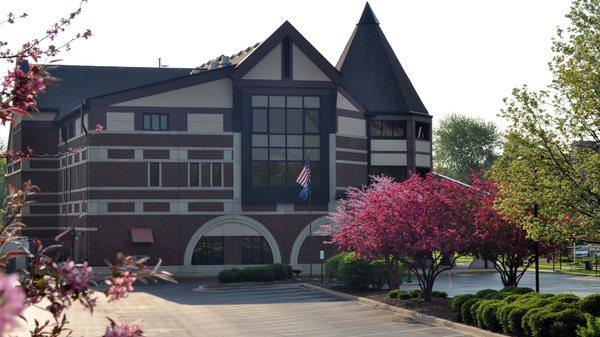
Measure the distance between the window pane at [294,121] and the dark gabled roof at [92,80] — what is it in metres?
22.7

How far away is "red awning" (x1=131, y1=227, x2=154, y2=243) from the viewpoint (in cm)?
5825

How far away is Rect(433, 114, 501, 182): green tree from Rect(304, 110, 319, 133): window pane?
78.1 m

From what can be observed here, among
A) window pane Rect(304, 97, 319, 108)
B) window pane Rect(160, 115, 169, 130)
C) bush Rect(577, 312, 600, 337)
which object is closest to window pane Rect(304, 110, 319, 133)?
window pane Rect(304, 97, 319, 108)

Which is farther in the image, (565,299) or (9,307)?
(565,299)

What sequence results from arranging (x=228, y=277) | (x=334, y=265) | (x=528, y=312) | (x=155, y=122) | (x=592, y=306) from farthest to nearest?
(x=155, y=122), (x=228, y=277), (x=334, y=265), (x=528, y=312), (x=592, y=306)

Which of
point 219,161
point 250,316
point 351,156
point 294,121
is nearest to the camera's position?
point 250,316

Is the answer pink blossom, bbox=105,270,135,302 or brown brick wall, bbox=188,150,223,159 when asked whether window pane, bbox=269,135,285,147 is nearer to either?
brown brick wall, bbox=188,150,223,159

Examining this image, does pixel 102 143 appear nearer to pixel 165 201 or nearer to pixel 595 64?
pixel 165 201

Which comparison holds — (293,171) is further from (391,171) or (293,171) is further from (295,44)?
(391,171)

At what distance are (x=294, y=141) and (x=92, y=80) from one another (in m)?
25.6

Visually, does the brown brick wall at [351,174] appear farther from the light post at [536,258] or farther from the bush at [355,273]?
the light post at [536,258]

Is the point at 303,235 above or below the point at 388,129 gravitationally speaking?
below

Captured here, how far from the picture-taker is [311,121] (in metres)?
61.4

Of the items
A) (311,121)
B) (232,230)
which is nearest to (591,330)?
(232,230)
